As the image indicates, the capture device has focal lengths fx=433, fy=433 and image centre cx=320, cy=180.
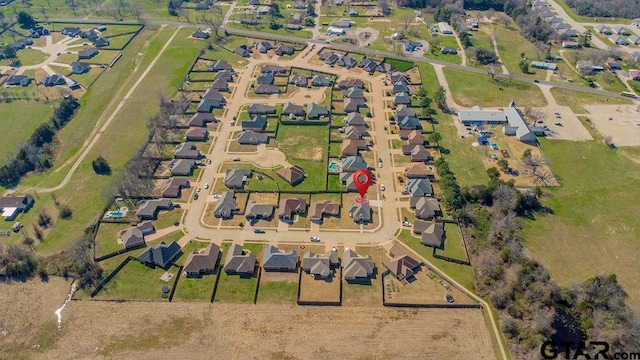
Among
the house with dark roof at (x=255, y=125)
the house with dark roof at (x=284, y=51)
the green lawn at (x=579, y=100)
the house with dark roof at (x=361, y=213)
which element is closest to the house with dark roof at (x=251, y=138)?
the house with dark roof at (x=255, y=125)

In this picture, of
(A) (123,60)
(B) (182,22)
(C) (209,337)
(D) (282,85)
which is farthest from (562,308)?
(B) (182,22)

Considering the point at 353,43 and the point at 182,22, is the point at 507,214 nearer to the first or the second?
the point at 353,43

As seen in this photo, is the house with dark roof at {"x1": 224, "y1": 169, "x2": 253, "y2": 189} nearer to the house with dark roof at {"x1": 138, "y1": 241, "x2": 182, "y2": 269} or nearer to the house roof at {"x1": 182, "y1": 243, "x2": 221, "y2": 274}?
the house roof at {"x1": 182, "y1": 243, "x2": 221, "y2": 274}

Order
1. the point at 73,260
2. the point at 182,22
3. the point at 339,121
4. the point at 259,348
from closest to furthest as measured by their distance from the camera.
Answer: the point at 259,348 < the point at 73,260 < the point at 339,121 < the point at 182,22

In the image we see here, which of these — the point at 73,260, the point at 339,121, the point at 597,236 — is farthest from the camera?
the point at 339,121

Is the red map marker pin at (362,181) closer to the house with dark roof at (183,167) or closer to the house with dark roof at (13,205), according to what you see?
the house with dark roof at (183,167)

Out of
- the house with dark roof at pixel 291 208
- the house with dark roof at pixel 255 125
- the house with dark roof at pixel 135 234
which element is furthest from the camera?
the house with dark roof at pixel 255 125

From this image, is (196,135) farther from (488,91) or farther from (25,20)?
(25,20)
